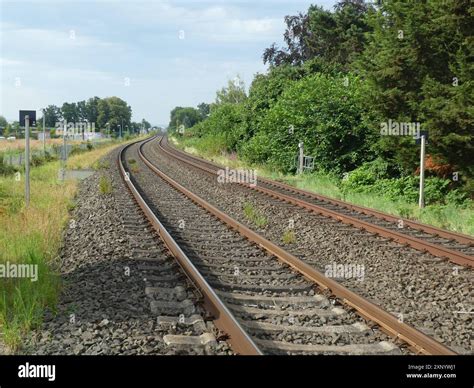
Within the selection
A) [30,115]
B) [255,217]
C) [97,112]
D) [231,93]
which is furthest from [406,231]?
[97,112]

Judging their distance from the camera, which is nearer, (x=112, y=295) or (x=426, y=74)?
(x=112, y=295)

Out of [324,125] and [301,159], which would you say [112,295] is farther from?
[301,159]

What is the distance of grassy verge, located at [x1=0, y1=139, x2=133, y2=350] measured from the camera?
18.0 ft

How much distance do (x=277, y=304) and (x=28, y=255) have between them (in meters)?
3.22

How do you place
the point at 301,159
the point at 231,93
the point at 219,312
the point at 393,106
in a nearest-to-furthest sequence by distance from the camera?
the point at 219,312, the point at 393,106, the point at 301,159, the point at 231,93

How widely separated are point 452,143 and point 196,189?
8324 mm

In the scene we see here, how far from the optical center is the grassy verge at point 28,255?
18.0ft

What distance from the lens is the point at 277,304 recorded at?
6.43 metres

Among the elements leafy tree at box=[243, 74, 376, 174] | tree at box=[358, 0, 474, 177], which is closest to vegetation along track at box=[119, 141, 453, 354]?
tree at box=[358, 0, 474, 177]

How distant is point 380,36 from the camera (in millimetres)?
16875

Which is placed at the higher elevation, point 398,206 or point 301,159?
point 301,159

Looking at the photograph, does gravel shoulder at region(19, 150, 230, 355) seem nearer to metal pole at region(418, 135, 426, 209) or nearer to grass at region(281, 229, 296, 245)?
grass at region(281, 229, 296, 245)

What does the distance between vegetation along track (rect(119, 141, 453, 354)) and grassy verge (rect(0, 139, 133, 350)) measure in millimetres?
1700

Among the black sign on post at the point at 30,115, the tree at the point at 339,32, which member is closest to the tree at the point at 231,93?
the tree at the point at 339,32
